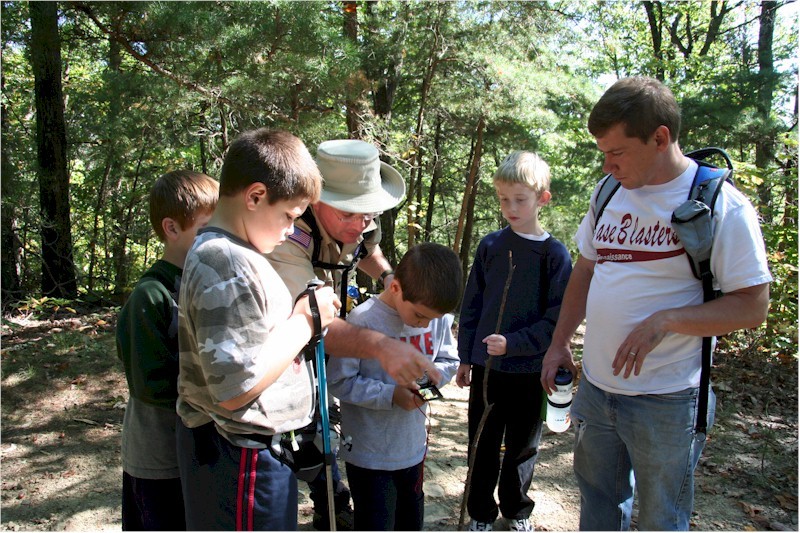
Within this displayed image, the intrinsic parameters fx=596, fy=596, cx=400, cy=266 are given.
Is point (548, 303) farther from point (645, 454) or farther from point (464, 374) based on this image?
point (645, 454)

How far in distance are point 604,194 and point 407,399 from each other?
1.18 meters

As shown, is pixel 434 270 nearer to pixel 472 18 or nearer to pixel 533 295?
pixel 533 295

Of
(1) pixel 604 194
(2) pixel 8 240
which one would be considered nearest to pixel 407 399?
(1) pixel 604 194

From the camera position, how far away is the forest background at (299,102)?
6133 mm

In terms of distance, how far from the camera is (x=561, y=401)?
8.66 feet

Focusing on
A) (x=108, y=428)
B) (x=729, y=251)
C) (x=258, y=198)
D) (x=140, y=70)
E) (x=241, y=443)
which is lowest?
(x=108, y=428)

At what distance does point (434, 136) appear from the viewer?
12.6 meters

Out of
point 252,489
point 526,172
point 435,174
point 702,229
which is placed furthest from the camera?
point 435,174

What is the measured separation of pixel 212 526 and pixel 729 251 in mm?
1886

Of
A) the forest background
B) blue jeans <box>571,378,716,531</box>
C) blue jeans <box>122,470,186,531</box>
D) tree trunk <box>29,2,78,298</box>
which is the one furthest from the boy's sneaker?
tree trunk <box>29,2,78,298</box>

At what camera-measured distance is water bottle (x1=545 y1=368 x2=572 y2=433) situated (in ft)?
8.53

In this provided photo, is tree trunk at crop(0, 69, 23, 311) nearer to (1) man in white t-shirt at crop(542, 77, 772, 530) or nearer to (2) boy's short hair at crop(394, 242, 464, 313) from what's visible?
(2) boy's short hair at crop(394, 242, 464, 313)

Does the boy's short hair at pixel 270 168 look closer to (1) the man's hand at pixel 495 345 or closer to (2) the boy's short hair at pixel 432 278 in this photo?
(2) the boy's short hair at pixel 432 278

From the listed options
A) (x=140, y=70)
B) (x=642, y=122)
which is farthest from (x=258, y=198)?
(x=140, y=70)
